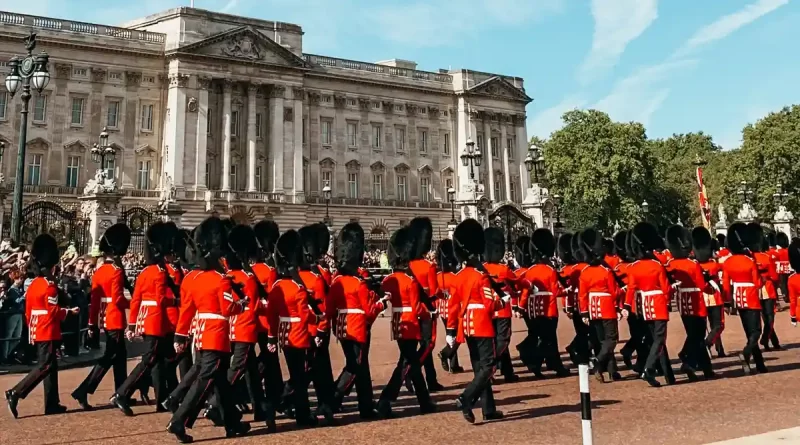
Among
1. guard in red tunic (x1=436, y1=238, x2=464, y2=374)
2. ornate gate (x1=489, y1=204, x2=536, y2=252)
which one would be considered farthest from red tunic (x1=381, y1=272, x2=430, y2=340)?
ornate gate (x1=489, y1=204, x2=536, y2=252)

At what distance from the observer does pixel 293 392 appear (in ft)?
27.9

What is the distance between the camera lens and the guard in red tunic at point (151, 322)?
8.83 m

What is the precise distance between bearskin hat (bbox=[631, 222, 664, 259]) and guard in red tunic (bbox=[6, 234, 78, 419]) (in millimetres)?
7692

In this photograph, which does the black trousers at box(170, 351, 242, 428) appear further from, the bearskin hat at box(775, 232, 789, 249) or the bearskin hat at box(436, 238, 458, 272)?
the bearskin hat at box(775, 232, 789, 249)

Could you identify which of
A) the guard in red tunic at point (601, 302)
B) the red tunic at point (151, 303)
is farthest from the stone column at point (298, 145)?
the red tunic at point (151, 303)

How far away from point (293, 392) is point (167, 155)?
40678 millimetres

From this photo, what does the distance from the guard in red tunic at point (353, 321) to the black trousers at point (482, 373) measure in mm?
1133

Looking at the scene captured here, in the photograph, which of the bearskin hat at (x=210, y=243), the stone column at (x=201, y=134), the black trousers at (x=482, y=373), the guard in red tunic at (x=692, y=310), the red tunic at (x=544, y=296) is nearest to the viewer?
the bearskin hat at (x=210, y=243)

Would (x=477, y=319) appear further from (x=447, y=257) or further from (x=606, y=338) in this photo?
(x=447, y=257)

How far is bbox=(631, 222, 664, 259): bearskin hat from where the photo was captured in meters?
10.6

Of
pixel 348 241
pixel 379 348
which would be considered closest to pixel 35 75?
Answer: pixel 379 348

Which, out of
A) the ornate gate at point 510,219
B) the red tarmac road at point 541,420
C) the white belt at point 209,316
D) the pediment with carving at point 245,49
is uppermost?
the pediment with carving at point 245,49

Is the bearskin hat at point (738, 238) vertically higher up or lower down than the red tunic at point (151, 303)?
higher up

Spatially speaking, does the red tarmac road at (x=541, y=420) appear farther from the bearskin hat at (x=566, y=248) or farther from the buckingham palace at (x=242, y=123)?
the buckingham palace at (x=242, y=123)
